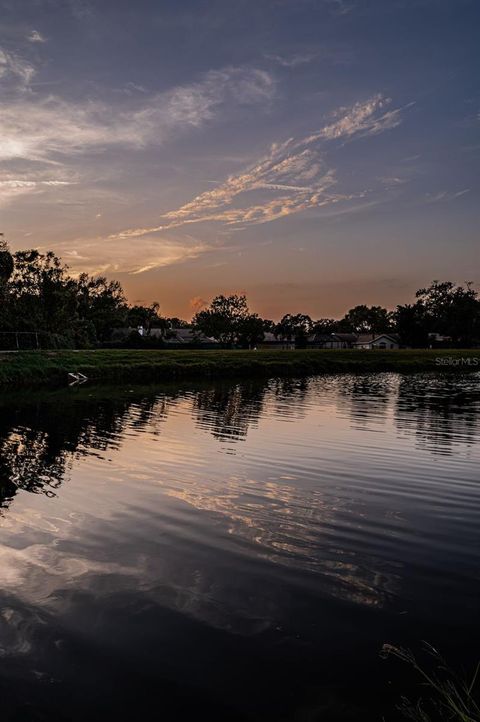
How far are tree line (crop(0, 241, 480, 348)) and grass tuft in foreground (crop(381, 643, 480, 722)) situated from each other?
67.1 m

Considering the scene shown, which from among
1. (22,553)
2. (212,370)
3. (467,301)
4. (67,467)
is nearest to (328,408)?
(67,467)

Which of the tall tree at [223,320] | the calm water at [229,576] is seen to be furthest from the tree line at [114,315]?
the calm water at [229,576]

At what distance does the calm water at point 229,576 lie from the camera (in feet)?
17.1

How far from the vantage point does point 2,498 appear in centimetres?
1191

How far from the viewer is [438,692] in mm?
5145

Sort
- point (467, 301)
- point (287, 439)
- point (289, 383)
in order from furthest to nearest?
point (467, 301) → point (289, 383) → point (287, 439)

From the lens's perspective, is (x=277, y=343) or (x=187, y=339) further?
(x=277, y=343)

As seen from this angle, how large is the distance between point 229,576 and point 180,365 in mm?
52772

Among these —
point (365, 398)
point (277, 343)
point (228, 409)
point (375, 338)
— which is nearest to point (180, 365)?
point (365, 398)

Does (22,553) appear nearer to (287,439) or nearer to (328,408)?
(287,439)

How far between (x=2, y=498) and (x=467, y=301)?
14763 cm

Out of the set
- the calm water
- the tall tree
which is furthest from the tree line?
→ the calm water

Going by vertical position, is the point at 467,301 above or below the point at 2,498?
above

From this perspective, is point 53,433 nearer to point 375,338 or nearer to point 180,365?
point 180,365
